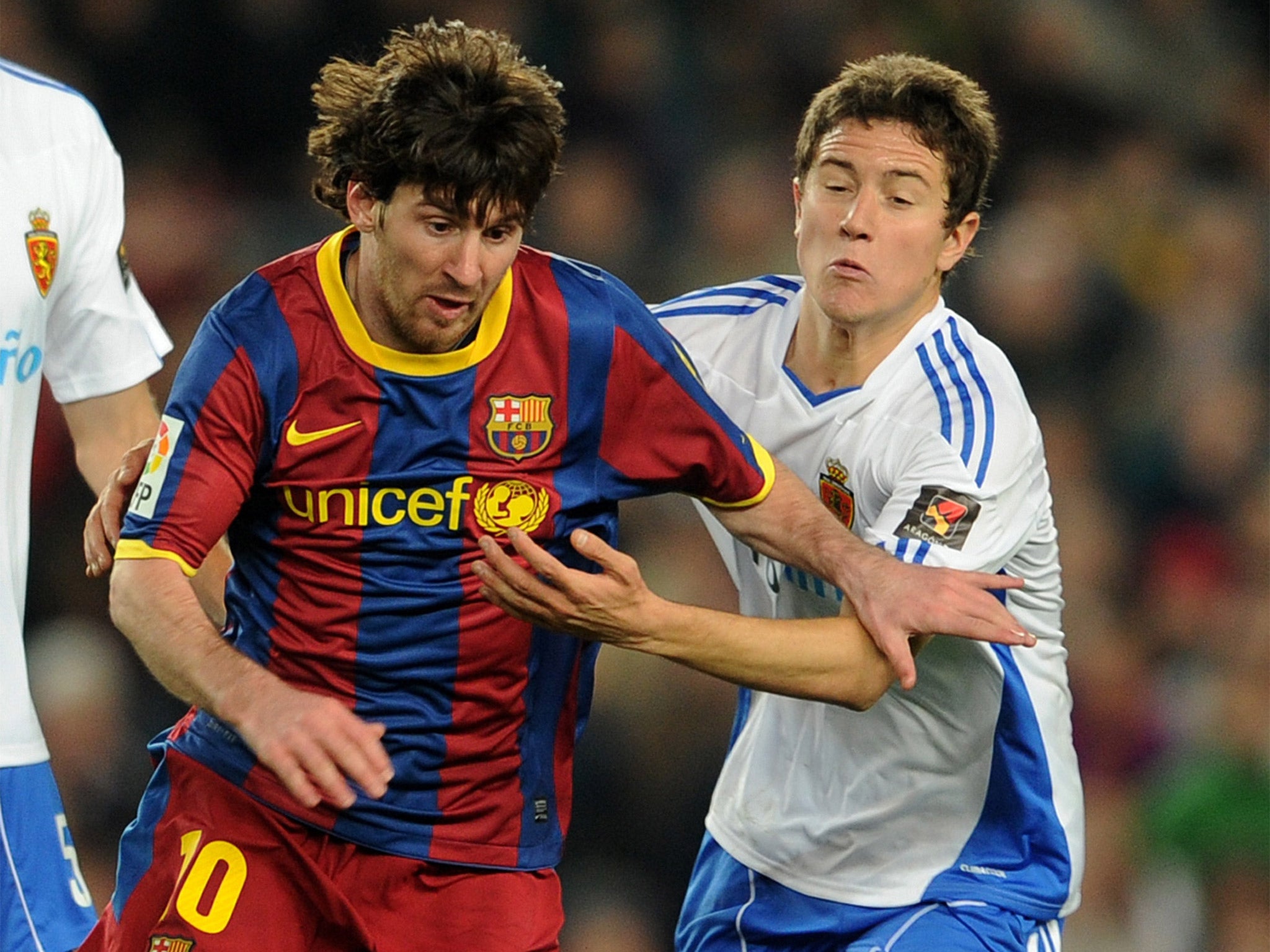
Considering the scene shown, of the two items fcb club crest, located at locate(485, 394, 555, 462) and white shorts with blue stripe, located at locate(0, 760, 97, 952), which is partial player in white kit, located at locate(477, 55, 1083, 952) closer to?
fcb club crest, located at locate(485, 394, 555, 462)

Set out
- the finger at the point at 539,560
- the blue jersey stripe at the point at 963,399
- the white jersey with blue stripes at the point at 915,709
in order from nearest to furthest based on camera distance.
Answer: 1. the finger at the point at 539,560
2. the blue jersey stripe at the point at 963,399
3. the white jersey with blue stripes at the point at 915,709

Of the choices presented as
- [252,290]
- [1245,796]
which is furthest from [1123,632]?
[252,290]

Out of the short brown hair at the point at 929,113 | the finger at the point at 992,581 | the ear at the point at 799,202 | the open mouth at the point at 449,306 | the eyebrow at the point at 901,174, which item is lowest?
the finger at the point at 992,581

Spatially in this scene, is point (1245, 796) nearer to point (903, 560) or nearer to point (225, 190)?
point (903, 560)

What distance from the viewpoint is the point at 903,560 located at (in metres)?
3.20

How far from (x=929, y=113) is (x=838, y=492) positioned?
78 centimetres

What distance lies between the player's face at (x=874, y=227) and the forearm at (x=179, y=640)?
1428mm

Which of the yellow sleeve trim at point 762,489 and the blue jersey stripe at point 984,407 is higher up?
the blue jersey stripe at point 984,407

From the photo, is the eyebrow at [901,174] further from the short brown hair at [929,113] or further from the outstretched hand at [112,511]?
the outstretched hand at [112,511]

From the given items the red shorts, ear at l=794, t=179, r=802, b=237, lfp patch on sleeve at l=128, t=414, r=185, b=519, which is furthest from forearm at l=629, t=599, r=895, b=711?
ear at l=794, t=179, r=802, b=237

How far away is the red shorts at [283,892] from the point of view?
289cm

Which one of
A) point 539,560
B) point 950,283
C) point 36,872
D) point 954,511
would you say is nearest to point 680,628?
point 539,560

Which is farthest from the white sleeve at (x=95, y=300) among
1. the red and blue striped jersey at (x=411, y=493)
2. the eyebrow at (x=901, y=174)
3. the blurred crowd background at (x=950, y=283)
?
the blurred crowd background at (x=950, y=283)

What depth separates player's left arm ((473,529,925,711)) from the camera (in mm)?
2758
